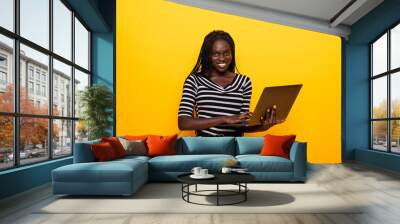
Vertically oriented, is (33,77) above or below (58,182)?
above

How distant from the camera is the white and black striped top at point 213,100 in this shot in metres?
7.27

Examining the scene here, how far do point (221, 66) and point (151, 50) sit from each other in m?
1.64

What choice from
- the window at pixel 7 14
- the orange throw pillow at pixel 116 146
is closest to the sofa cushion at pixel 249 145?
the orange throw pillow at pixel 116 146

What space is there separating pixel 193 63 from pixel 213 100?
1170 millimetres

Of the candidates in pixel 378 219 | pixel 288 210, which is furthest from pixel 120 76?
pixel 378 219

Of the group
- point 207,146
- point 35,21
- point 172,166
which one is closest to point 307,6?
point 207,146

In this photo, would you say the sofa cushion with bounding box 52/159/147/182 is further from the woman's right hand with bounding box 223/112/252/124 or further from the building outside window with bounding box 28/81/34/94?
the woman's right hand with bounding box 223/112/252/124

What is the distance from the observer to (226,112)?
7.27m

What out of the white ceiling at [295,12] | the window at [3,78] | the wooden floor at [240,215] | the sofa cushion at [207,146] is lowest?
the wooden floor at [240,215]

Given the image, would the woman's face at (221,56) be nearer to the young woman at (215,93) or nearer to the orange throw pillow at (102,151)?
the young woman at (215,93)

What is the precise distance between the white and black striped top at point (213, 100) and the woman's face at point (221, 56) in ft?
1.02

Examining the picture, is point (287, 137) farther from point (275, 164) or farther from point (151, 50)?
point (151, 50)

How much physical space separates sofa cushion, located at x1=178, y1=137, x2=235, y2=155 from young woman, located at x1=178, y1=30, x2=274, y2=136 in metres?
0.63

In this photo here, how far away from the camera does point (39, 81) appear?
18.5ft
